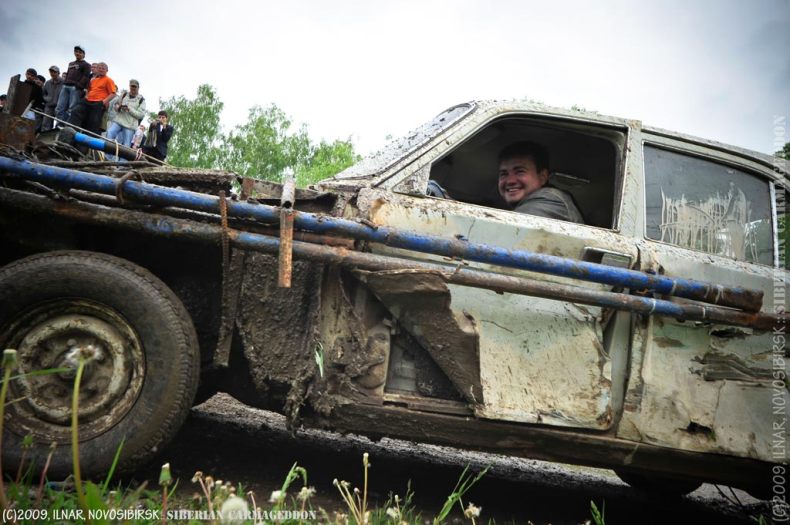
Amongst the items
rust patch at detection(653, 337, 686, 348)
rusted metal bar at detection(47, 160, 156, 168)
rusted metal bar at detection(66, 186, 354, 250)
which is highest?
rusted metal bar at detection(47, 160, 156, 168)

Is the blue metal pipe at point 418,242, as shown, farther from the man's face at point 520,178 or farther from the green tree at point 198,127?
the green tree at point 198,127

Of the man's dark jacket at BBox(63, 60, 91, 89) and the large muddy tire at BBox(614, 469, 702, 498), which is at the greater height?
the man's dark jacket at BBox(63, 60, 91, 89)

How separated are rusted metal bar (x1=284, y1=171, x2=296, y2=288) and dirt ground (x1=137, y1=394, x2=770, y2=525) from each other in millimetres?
955

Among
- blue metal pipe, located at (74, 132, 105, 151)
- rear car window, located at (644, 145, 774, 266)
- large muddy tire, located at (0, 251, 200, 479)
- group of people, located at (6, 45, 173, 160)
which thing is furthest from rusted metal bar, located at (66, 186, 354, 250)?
group of people, located at (6, 45, 173, 160)

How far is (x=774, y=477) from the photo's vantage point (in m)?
2.39

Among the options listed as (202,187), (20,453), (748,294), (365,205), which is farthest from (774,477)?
(20,453)

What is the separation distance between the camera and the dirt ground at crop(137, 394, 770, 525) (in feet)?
7.86

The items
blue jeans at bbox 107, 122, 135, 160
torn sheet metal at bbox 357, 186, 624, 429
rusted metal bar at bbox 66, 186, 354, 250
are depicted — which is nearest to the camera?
rusted metal bar at bbox 66, 186, 354, 250

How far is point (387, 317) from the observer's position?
2172 millimetres

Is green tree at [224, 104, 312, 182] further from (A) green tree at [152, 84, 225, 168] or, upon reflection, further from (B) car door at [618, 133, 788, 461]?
(B) car door at [618, 133, 788, 461]

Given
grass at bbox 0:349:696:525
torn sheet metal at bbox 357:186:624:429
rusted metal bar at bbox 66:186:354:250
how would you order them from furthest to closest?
torn sheet metal at bbox 357:186:624:429
rusted metal bar at bbox 66:186:354:250
grass at bbox 0:349:696:525

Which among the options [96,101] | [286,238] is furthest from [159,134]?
[286,238]

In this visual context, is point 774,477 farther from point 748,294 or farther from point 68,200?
point 68,200

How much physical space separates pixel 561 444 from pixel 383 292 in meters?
1.09
